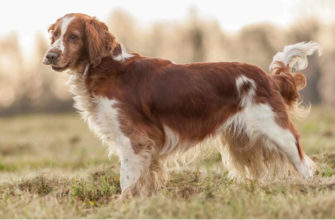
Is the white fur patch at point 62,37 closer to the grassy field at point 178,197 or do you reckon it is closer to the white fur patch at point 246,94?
Answer: the grassy field at point 178,197

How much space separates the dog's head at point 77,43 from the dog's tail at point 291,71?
160cm

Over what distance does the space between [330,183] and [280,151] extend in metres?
0.58

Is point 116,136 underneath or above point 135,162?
above

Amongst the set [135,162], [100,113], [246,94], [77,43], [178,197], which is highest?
[77,43]

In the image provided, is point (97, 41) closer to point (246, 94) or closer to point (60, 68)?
point (60, 68)

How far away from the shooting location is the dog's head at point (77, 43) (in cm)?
362

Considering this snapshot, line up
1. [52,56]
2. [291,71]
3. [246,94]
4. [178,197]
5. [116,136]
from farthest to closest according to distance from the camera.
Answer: [291,71] → [246,94] → [116,136] → [52,56] → [178,197]

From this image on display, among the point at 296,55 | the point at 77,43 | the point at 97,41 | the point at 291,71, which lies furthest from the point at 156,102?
the point at 296,55

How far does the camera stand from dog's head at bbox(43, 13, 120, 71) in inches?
142

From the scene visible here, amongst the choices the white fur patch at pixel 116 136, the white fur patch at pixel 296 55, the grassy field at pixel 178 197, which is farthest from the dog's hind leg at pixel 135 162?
the white fur patch at pixel 296 55

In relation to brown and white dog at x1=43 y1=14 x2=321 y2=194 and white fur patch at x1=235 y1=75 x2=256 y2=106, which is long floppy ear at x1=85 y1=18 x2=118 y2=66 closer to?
brown and white dog at x1=43 y1=14 x2=321 y2=194

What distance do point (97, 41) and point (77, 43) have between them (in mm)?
171

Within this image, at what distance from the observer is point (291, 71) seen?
4344 mm

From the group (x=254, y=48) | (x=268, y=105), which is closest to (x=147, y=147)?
(x=268, y=105)
